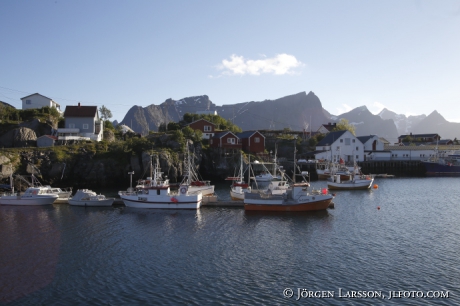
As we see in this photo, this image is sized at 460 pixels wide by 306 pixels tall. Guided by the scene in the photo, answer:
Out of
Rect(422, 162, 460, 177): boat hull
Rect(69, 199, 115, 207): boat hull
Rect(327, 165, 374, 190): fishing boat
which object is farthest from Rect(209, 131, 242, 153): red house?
Rect(422, 162, 460, 177): boat hull

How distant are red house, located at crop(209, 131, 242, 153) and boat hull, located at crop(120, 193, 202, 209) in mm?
41451

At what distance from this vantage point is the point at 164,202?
4228cm

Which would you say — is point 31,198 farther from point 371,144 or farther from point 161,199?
point 371,144

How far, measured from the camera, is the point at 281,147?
101750mm

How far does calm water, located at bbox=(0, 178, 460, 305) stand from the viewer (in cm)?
1900

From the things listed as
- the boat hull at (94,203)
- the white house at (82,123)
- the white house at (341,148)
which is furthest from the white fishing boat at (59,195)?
the white house at (341,148)

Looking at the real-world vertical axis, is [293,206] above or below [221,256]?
above

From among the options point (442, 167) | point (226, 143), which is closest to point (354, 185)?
point (226, 143)

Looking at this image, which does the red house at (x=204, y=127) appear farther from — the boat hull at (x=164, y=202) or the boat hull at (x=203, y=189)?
the boat hull at (x=164, y=202)

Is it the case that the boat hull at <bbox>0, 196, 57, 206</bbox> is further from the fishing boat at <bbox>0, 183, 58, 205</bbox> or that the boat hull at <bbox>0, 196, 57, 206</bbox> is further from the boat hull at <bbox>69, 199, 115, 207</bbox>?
the boat hull at <bbox>69, 199, 115, 207</bbox>

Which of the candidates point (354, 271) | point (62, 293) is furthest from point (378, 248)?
point (62, 293)

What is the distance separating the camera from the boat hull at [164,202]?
41.7 meters

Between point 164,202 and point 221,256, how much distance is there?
19.1 m

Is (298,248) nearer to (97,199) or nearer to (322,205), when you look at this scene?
(322,205)
